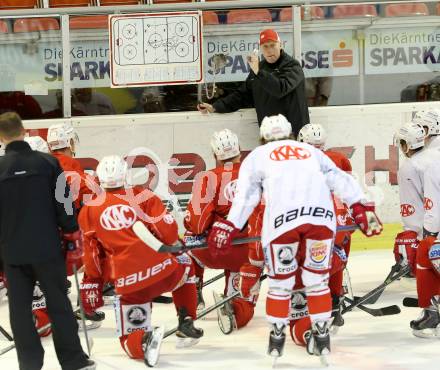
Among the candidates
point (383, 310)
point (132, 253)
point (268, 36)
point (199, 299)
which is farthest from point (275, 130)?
point (268, 36)

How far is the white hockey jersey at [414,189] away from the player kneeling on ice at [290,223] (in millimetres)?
879

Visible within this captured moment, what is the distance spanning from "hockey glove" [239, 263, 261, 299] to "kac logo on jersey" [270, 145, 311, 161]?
3.20 ft

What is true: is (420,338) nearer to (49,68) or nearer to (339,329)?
(339,329)

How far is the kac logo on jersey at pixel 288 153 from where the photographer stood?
4797 mm

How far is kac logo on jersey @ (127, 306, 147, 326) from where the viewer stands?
5016 mm

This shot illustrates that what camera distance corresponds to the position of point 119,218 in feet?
16.1

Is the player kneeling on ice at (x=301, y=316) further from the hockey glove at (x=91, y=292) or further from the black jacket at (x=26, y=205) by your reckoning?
the black jacket at (x=26, y=205)

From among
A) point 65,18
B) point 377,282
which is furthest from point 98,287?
point 65,18

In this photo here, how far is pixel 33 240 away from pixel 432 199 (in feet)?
6.98

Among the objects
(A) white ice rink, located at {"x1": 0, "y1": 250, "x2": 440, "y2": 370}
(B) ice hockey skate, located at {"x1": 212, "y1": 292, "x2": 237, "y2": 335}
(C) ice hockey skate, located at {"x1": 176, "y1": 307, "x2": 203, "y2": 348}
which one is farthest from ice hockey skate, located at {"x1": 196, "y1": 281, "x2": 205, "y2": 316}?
(C) ice hockey skate, located at {"x1": 176, "y1": 307, "x2": 203, "y2": 348}

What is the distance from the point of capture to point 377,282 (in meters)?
6.75

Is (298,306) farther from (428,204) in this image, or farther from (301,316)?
(428,204)

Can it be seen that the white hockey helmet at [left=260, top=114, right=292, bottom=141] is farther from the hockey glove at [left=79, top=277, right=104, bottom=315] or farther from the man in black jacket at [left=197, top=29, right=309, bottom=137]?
the man in black jacket at [left=197, top=29, right=309, bottom=137]

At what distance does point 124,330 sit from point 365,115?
122 inches
